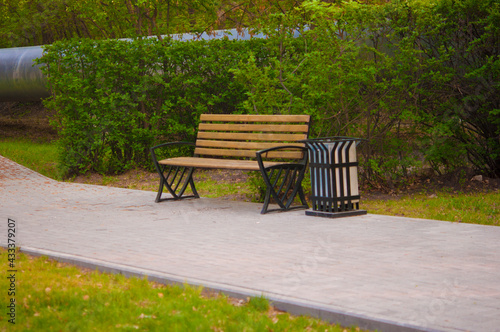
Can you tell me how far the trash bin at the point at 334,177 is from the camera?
770 centimetres

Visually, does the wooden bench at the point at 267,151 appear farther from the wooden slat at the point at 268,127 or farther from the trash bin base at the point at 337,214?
the trash bin base at the point at 337,214

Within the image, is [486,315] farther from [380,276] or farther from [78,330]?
[78,330]

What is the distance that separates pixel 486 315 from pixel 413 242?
2.22m

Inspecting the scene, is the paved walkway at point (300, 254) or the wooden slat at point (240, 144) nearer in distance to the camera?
the paved walkway at point (300, 254)

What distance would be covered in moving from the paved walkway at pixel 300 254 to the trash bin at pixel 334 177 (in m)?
0.21

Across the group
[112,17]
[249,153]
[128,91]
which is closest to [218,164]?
[249,153]

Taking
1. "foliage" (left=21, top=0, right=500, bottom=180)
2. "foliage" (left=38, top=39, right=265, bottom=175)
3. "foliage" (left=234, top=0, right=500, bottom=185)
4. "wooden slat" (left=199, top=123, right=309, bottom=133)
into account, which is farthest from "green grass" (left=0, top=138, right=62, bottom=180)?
"foliage" (left=234, top=0, right=500, bottom=185)

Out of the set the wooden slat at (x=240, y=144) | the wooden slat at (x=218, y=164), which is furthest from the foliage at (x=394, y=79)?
the wooden slat at (x=218, y=164)

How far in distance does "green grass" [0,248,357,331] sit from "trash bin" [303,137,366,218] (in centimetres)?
323

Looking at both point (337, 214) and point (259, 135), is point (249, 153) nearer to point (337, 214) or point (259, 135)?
point (259, 135)

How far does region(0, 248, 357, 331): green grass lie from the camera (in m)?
4.04

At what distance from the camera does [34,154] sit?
16.5 m

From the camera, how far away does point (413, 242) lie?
248 inches

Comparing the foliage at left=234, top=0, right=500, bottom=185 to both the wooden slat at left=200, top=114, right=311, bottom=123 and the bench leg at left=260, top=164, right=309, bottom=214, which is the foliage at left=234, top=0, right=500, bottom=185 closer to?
the wooden slat at left=200, top=114, right=311, bottom=123
